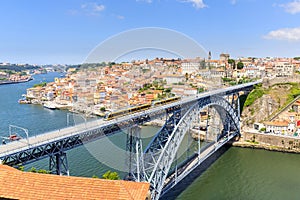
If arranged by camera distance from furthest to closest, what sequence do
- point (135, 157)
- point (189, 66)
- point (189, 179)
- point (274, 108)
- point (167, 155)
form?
1. point (189, 66)
2. point (274, 108)
3. point (189, 179)
4. point (167, 155)
5. point (135, 157)

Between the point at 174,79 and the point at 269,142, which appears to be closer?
the point at 269,142

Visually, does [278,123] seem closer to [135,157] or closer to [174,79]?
[174,79]

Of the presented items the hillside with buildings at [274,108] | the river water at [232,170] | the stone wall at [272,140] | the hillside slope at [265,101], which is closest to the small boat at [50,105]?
the river water at [232,170]

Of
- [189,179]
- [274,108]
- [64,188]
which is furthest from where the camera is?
[274,108]

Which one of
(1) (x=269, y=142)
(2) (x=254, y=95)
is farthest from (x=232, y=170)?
(2) (x=254, y=95)

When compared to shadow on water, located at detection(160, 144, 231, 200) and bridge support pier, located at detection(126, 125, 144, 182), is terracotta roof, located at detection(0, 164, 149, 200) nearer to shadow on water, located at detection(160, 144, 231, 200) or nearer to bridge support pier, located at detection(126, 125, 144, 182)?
bridge support pier, located at detection(126, 125, 144, 182)

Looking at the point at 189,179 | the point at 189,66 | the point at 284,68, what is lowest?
the point at 189,179

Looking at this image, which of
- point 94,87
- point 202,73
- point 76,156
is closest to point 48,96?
point 94,87

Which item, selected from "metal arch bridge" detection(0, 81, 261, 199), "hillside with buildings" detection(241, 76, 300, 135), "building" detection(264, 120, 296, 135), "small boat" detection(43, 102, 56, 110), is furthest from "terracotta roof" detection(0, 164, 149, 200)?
"small boat" detection(43, 102, 56, 110)
